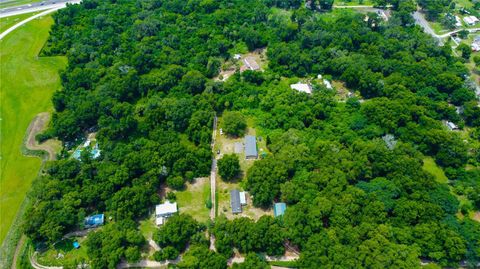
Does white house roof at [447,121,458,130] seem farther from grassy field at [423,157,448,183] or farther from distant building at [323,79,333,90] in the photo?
distant building at [323,79,333,90]

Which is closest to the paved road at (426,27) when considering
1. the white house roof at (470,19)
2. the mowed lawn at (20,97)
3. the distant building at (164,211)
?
the white house roof at (470,19)

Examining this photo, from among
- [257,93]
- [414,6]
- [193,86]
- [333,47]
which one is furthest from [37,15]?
[414,6]

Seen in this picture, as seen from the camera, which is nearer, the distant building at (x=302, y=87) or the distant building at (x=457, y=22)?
the distant building at (x=302, y=87)

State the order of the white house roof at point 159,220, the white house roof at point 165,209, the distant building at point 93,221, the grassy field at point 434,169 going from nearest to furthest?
the distant building at point 93,221 → the white house roof at point 159,220 → the white house roof at point 165,209 → the grassy field at point 434,169

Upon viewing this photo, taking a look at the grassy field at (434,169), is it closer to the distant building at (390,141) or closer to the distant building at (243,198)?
the distant building at (390,141)

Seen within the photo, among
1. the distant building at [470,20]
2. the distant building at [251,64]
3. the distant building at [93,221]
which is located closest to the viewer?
the distant building at [93,221]

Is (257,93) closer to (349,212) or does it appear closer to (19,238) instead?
(349,212)

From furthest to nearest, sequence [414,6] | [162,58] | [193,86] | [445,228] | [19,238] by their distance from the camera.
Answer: [414,6] < [162,58] < [193,86] < [19,238] < [445,228]
